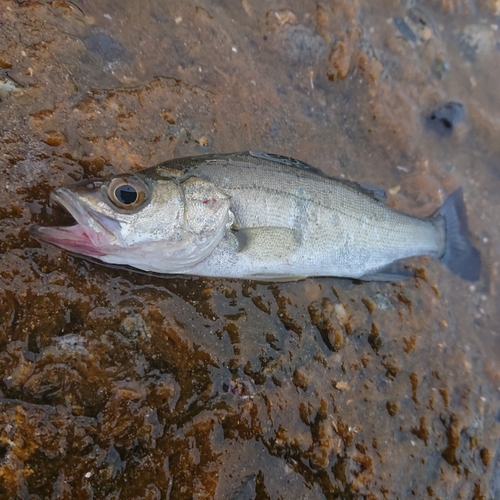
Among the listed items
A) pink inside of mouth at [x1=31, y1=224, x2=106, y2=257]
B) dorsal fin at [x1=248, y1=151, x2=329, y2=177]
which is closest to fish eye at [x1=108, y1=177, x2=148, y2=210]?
pink inside of mouth at [x1=31, y1=224, x2=106, y2=257]

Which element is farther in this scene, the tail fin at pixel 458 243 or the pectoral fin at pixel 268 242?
the tail fin at pixel 458 243

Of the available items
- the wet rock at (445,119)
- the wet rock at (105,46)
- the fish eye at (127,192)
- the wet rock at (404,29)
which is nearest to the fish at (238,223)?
the fish eye at (127,192)

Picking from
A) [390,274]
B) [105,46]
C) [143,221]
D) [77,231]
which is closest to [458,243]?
[390,274]

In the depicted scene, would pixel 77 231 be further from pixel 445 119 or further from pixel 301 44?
pixel 445 119

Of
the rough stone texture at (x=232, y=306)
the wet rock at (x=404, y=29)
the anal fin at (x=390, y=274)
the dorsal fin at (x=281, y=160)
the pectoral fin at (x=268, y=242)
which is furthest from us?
the wet rock at (x=404, y=29)

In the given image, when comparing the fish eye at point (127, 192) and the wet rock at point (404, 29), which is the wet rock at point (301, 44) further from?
the fish eye at point (127, 192)

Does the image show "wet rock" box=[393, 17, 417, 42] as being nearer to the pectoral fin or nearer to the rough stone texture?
the rough stone texture
